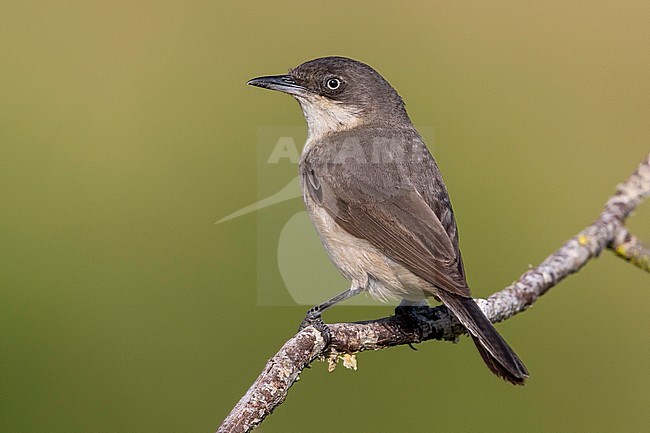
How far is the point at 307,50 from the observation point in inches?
280

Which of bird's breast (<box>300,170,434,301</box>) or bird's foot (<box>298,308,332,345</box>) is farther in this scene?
bird's breast (<box>300,170,434,301</box>)

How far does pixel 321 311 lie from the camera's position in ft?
14.0

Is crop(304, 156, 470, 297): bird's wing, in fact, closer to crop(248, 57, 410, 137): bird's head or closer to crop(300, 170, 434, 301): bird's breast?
crop(300, 170, 434, 301): bird's breast

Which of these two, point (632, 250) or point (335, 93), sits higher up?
point (335, 93)

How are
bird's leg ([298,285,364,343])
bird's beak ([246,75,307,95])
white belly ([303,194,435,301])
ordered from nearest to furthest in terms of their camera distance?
1. bird's leg ([298,285,364,343])
2. white belly ([303,194,435,301])
3. bird's beak ([246,75,307,95])

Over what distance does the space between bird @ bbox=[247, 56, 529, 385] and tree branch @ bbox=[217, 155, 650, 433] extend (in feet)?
0.57

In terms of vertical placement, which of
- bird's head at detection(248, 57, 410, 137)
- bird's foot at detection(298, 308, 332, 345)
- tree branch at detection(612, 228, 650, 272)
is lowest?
bird's foot at detection(298, 308, 332, 345)

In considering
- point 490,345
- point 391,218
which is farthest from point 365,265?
point 490,345

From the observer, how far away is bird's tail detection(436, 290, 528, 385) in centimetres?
366

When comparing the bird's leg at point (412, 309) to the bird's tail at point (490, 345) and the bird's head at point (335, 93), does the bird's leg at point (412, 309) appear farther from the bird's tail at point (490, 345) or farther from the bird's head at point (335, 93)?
the bird's head at point (335, 93)

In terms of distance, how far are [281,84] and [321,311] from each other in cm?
141

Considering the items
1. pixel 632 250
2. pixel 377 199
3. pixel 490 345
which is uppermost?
pixel 377 199

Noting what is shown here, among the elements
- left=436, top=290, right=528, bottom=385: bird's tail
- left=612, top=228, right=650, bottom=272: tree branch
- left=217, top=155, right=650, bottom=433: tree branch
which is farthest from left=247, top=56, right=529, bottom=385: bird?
left=612, top=228, right=650, bottom=272: tree branch

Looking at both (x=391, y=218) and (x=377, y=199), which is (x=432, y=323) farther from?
(x=377, y=199)
